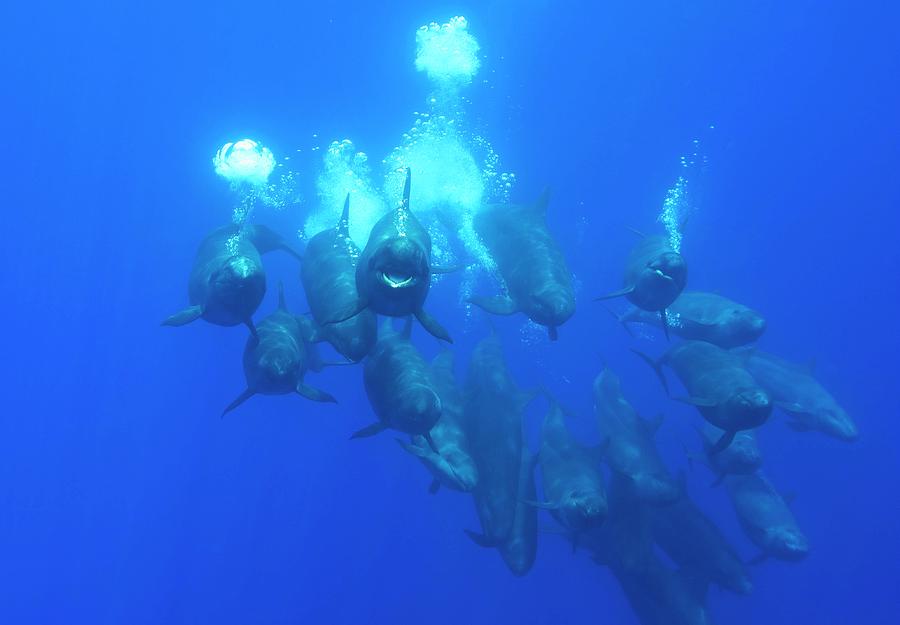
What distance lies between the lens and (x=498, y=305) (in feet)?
31.6

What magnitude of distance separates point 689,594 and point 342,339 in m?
8.15

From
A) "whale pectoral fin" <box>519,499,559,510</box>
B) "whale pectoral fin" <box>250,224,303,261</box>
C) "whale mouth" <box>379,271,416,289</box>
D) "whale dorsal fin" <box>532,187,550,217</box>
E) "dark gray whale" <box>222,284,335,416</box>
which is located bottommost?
"whale pectoral fin" <box>519,499,559,510</box>

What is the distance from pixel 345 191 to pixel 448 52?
7.36 metres

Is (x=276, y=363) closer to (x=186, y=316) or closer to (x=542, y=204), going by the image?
(x=186, y=316)

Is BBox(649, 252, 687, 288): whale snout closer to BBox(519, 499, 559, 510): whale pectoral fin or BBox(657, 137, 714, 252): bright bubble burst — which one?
BBox(519, 499, 559, 510): whale pectoral fin

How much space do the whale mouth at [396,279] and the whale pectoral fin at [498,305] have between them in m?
4.51

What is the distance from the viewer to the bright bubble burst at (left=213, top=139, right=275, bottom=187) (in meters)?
21.4

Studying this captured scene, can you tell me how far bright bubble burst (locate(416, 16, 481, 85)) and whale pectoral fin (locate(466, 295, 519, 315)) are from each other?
49.2 ft

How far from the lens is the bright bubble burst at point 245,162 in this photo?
2139cm

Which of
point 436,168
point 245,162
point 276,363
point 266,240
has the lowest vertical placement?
point 276,363

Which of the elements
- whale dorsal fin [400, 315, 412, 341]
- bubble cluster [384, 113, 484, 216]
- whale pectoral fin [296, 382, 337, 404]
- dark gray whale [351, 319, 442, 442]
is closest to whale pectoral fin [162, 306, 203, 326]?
whale pectoral fin [296, 382, 337, 404]

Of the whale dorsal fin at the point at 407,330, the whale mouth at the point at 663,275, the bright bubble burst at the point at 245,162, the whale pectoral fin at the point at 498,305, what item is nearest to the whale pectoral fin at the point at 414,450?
the whale dorsal fin at the point at 407,330

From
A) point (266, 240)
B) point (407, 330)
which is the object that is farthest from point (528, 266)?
point (266, 240)

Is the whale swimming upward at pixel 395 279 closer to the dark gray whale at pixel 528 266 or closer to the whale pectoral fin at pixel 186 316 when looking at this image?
the whale pectoral fin at pixel 186 316
